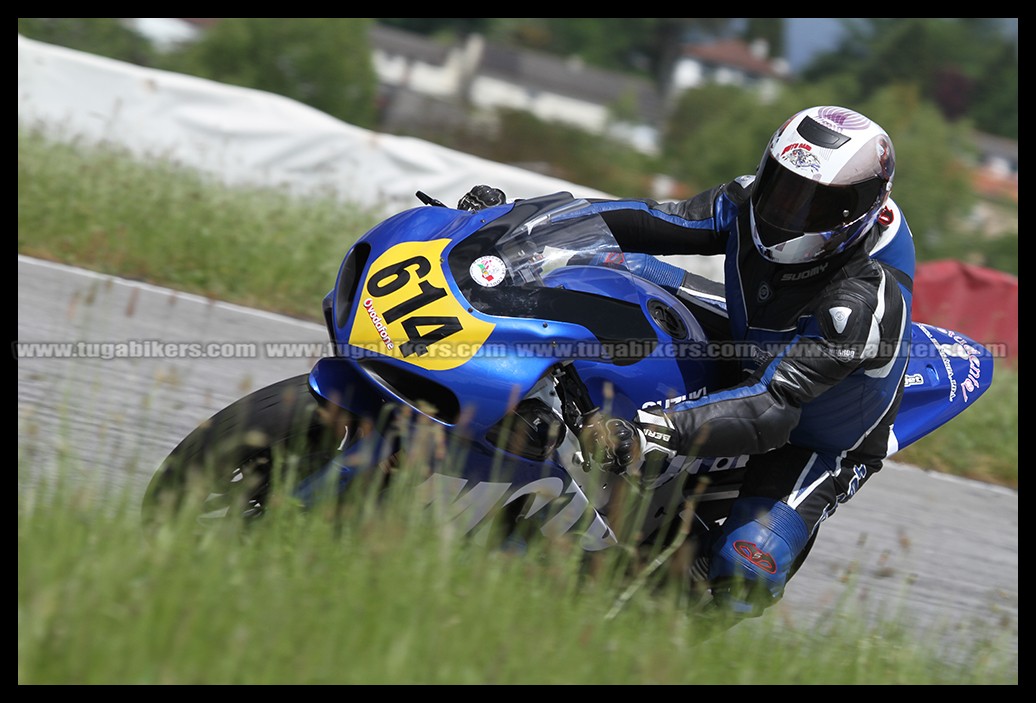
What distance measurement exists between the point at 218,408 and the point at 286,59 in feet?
65.9

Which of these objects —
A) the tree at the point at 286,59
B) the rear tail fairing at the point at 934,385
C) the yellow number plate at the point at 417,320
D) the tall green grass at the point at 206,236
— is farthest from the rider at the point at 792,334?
the tree at the point at 286,59

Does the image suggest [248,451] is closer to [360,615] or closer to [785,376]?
[360,615]

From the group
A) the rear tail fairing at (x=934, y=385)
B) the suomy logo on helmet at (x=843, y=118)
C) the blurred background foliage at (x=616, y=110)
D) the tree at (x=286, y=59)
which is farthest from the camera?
the tree at (x=286, y=59)

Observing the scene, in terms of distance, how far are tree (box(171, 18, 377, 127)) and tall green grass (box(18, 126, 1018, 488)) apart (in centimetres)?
1507

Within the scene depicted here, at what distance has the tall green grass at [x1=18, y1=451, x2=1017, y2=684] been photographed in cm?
238

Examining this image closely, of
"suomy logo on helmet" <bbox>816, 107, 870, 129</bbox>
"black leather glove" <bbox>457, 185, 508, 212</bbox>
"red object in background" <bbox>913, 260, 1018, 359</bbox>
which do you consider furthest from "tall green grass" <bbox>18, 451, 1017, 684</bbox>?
"red object in background" <bbox>913, 260, 1018, 359</bbox>

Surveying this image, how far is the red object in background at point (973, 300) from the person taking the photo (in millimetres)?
9172

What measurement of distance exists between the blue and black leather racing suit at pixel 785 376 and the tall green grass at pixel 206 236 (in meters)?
3.51

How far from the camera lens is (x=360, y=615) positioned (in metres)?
2.67

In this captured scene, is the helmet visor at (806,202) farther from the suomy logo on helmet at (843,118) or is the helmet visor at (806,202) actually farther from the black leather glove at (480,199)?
the black leather glove at (480,199)

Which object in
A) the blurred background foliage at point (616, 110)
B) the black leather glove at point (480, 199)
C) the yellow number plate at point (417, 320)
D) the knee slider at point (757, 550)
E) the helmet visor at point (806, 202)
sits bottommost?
the blurred background foliage at point (616, 110)

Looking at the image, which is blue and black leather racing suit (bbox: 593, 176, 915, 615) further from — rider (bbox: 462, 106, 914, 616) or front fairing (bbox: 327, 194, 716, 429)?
front fairing (bbox: 327, 194, 716, 429)

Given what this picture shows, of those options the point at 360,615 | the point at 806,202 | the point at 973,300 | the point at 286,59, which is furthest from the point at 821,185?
the point at 286,59
